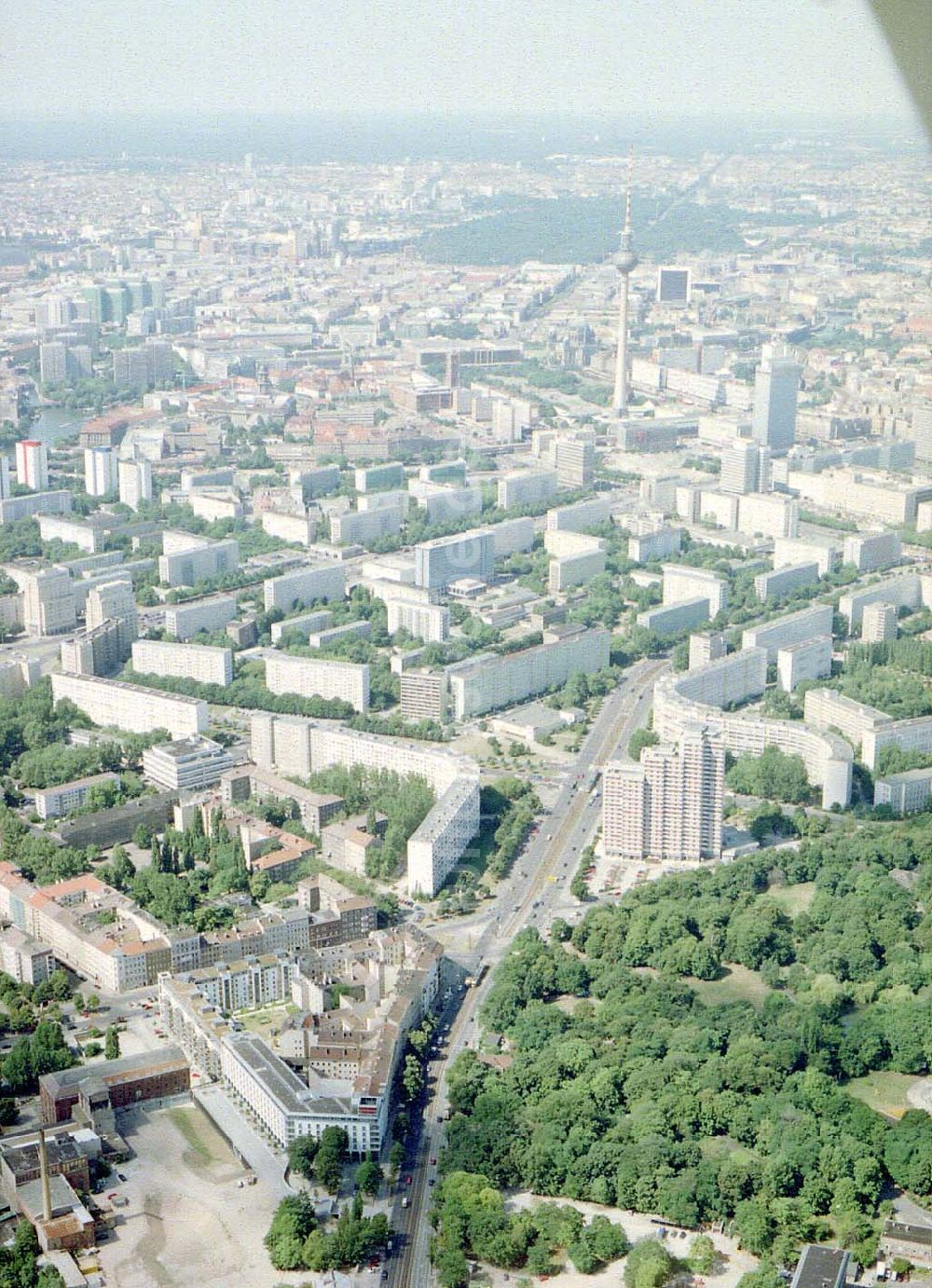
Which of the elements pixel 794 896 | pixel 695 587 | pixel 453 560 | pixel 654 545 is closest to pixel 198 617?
pixel 453 560

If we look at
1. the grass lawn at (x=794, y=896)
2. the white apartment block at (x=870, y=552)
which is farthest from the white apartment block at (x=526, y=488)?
the grass lawn at (x=794, y=896)

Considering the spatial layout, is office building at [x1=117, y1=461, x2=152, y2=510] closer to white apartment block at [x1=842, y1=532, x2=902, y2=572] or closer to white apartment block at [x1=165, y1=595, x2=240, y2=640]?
white apartment block at [x1=165, y1=595, x2=240, y2=640]

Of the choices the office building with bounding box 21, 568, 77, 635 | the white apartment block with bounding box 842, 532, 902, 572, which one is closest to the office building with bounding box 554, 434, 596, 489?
the white apartment block with bounding box 842, 532, 902, 572

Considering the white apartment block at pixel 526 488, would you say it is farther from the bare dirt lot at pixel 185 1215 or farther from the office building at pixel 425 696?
the bare dirt lot at pixel 185 1215

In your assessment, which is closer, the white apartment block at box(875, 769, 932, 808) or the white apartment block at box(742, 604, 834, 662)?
the white apartment block at box(875, 769, 932, 808)

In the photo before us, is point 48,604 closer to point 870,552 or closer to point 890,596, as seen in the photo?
point 890,596

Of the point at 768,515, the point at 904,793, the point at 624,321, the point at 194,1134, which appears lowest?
the point at 194,1134
